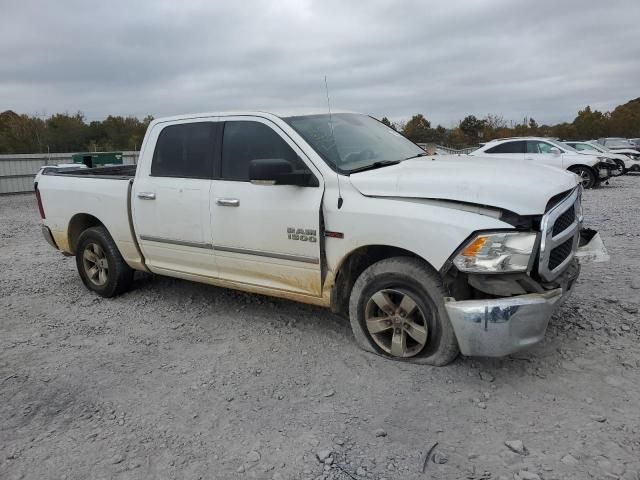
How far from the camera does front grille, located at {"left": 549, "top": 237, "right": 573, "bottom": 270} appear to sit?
337cm

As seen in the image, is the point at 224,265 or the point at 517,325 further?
the point at 224,265

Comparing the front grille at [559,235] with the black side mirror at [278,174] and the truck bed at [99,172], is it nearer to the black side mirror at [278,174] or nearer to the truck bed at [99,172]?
the black side mirror at [278,174]

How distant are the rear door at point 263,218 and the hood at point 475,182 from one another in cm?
49

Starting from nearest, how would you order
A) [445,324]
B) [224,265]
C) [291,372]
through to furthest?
[445,324], [291,372], [224,265]

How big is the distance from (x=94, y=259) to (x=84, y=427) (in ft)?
9.75

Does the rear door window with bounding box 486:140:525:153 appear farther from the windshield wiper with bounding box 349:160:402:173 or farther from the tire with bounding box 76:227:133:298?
the tire with bounding box 76:227:133:298

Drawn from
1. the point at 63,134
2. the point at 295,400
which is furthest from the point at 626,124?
the point at 295,400

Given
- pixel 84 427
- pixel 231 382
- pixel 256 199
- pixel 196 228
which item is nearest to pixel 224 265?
pixel 196 228

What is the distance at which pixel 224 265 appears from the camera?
4570 millimetres

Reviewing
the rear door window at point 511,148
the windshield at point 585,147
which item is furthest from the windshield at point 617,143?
the rear door window at point 511,148

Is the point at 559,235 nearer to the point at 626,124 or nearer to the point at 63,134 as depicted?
the point at 63,134

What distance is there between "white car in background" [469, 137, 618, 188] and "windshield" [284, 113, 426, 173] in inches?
426

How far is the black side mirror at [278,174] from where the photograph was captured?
3.78 m

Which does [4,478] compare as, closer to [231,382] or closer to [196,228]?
[231,382]
